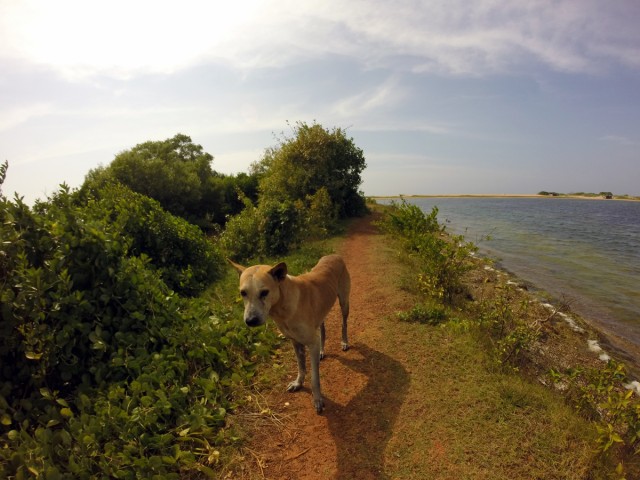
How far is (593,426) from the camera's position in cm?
396

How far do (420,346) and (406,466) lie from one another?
2.72 metres

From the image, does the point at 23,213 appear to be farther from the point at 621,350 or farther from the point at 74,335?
the point at 621,350

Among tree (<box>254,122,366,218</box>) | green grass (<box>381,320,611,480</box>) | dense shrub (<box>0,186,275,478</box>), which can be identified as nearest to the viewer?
dense shrub (<box>0,186,275,478</box>)

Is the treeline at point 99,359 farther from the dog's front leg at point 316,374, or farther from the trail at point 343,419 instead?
the dog's front leg at point 316,374

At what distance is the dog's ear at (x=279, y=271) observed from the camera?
4.00 metres

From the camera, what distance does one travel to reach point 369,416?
14.7 feet

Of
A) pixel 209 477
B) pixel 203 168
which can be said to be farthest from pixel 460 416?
pixel 203 168

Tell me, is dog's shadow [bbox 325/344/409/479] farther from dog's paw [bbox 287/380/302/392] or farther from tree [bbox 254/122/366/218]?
tree [bbox 254/122/366/218]

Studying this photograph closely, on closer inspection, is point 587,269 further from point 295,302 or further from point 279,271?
point 279,271

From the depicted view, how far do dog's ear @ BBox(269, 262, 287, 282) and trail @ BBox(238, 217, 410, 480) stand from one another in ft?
6.83

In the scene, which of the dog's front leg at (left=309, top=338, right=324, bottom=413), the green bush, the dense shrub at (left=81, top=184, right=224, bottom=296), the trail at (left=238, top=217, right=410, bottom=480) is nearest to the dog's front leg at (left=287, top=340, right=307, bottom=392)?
the trail at (left=238, top=217, right=410, bottom=480)

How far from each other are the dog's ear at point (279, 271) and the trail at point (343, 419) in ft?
6.83

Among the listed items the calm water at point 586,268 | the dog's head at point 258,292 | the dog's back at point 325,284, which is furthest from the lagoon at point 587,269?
the dog's head at point 258,292

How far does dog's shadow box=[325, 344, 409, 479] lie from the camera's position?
3738 mm
